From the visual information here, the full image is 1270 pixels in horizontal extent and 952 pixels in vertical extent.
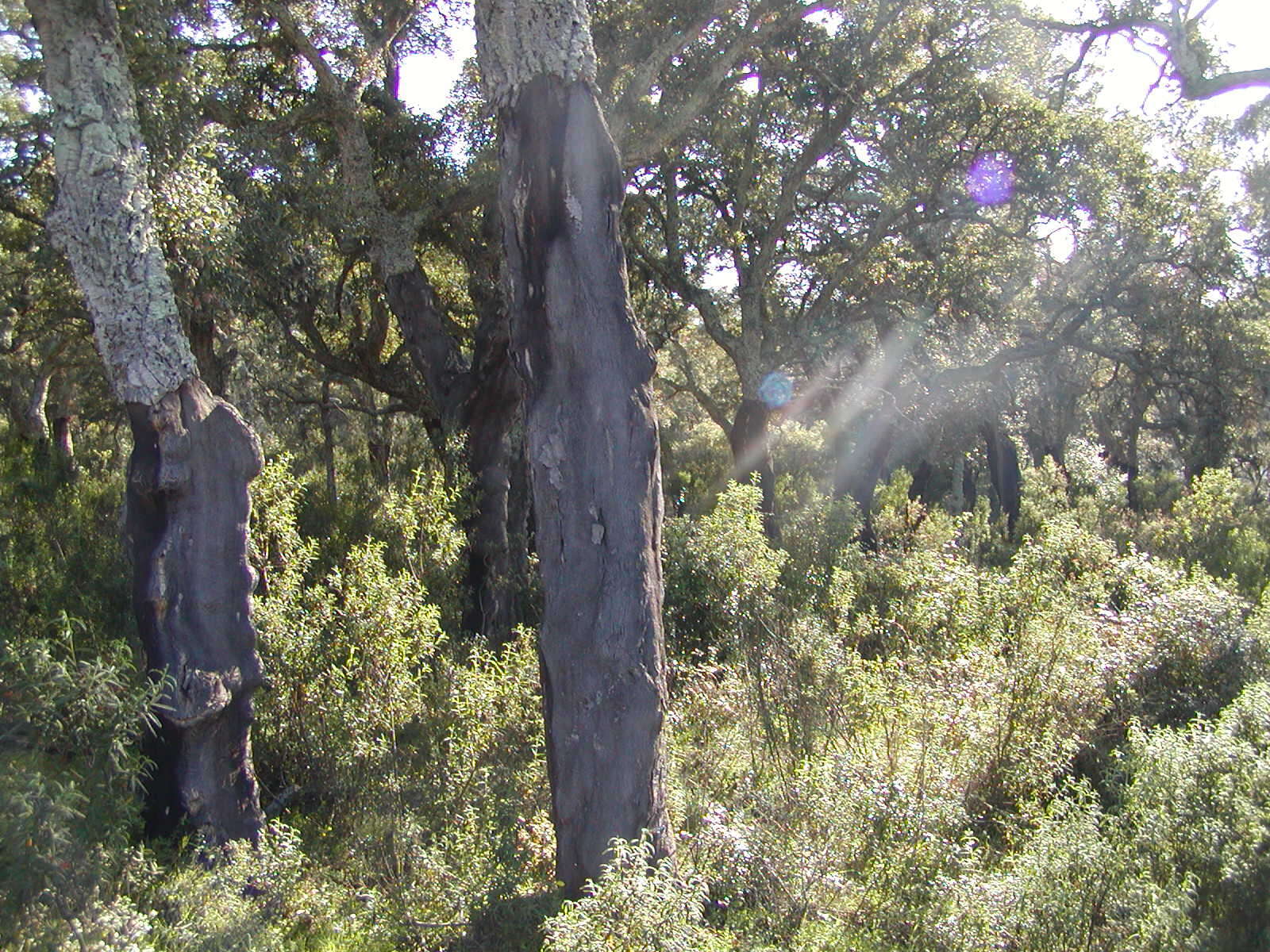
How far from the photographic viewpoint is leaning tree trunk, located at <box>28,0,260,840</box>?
5176 millimetres

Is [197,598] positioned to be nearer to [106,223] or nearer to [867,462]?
[106,223]

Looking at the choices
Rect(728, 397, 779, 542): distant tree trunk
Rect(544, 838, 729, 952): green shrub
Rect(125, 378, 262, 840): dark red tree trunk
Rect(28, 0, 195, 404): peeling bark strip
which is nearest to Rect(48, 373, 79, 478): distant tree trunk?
Rect(728, 397, 779, 542): distant tree trunk

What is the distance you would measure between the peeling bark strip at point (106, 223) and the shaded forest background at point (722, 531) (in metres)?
0.70

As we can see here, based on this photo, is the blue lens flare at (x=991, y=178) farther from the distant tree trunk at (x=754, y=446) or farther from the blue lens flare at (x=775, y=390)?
the distant tree trunk at (x=754, y=446)

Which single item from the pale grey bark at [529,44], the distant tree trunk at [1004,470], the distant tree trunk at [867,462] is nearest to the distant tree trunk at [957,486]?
the distant tree trunk at [1004,470]

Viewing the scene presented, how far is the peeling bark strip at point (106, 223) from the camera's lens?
535 centimetres

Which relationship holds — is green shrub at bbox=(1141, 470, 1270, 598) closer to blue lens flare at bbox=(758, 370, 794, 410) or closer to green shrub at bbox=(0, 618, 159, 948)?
blue lens flare at bbox=(758, 370, 794, 410)

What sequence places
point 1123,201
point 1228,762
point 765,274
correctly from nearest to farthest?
point 1228,762 → point 1123,201 → point 765,274

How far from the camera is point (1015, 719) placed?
20.9 ft

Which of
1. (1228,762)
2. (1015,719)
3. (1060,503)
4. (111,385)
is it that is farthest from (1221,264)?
(111,385)

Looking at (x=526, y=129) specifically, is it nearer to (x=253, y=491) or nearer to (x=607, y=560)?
(x=607, y=560)

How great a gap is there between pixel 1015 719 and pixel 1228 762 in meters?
1.94

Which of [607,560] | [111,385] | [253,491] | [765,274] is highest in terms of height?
[765,274]

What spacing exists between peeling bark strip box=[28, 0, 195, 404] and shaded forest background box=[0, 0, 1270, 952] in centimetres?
70
